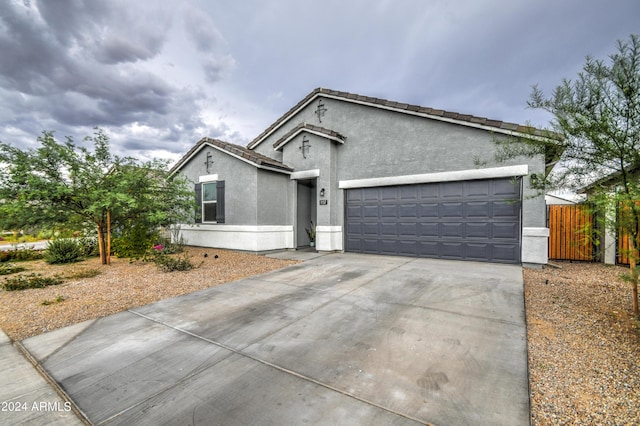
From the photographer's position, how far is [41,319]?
3.84 metres

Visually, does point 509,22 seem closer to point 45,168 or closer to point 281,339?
point 281,339

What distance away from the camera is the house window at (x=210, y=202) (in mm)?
10742

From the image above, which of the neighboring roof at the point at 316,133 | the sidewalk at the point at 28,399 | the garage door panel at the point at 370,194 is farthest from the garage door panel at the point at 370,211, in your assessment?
the sidewalk at the point at 28,399

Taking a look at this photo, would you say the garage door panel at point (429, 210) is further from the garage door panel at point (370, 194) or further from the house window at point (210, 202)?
the house window at point (210, 202)

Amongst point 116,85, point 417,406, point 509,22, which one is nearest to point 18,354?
point 417,406

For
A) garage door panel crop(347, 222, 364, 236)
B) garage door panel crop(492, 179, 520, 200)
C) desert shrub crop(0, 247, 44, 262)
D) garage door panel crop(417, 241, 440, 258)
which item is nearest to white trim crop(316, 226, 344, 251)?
garage door panel crop(347, 222, 364, 236)

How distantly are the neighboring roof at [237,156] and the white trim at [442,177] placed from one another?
265cm

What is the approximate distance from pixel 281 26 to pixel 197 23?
324 centimetres

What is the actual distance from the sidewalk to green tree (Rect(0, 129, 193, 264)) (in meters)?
5.01

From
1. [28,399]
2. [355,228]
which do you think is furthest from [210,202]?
[28,399]

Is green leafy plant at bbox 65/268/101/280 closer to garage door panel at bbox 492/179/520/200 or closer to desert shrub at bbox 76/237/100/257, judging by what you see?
desert shrub at bbox 76/237/100/257

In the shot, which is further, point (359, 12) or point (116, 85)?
point (116, 85)

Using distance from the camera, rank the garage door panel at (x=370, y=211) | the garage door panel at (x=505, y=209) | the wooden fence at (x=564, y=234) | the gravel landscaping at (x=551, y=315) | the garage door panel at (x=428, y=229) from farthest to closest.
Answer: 1. the garage door panel at (x=370, y=211)
2. the garage door panel at (x=428, y=229)
3. the wooden fence at (x=564, y=234)
4. the garage door panel at (x=505, y=209)
5. the gravel landscaping at (x=551, y=315)

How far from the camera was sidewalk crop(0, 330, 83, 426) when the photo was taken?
190 centimetres
